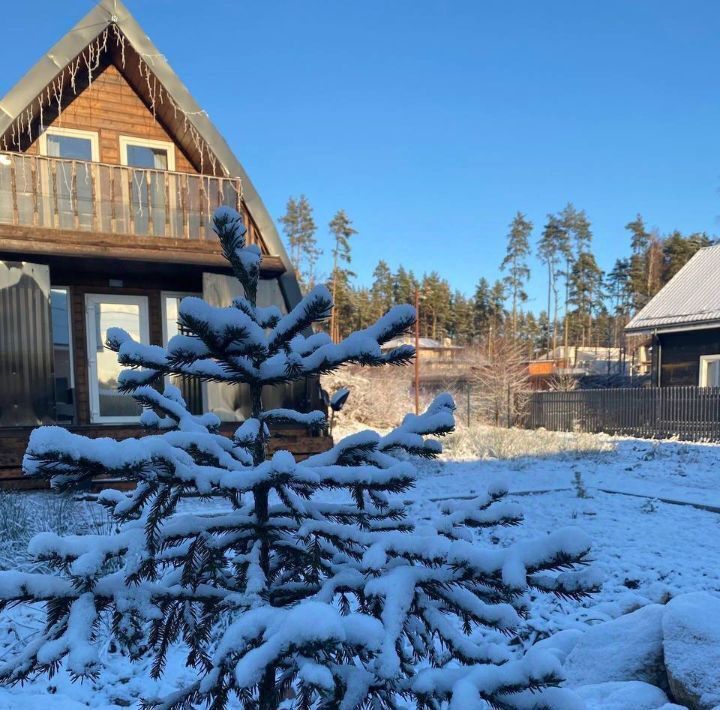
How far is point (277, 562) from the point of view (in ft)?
5.27

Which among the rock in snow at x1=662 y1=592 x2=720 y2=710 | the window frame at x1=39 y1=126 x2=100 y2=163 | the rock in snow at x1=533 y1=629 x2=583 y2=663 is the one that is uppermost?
the window frame at x1=39 y1=126 x2=100 y2=163

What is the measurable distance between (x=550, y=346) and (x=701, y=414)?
1419 inches

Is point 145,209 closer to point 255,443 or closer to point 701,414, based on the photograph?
point 255,443

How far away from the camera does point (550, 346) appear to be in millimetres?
48500

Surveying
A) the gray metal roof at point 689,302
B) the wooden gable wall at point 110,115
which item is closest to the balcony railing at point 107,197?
the wooden gable wall at point 110,115

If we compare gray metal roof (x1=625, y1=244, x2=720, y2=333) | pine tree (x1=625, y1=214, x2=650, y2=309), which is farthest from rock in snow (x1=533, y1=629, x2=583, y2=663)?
pine tree (x1=625, y1=214, x2=650, y2=309)

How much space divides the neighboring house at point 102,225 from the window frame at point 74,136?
16mm

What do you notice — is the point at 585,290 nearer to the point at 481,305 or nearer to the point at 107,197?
the point at 481,305

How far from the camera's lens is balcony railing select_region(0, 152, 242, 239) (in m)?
7.12

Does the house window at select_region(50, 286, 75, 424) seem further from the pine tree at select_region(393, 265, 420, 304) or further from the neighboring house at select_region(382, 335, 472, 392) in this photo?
the pine tree at select_region(393, 265, 420, 304)

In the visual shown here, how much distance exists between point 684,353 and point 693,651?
51.1ft

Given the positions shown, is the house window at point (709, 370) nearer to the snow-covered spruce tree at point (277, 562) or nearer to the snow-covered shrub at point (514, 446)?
the snow-covered shrub at point (514, 446)

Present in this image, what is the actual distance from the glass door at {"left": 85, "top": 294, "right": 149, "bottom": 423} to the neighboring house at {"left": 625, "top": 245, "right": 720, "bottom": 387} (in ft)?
48.7

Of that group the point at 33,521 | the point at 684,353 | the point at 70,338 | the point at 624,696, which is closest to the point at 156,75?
the point at 70,338
